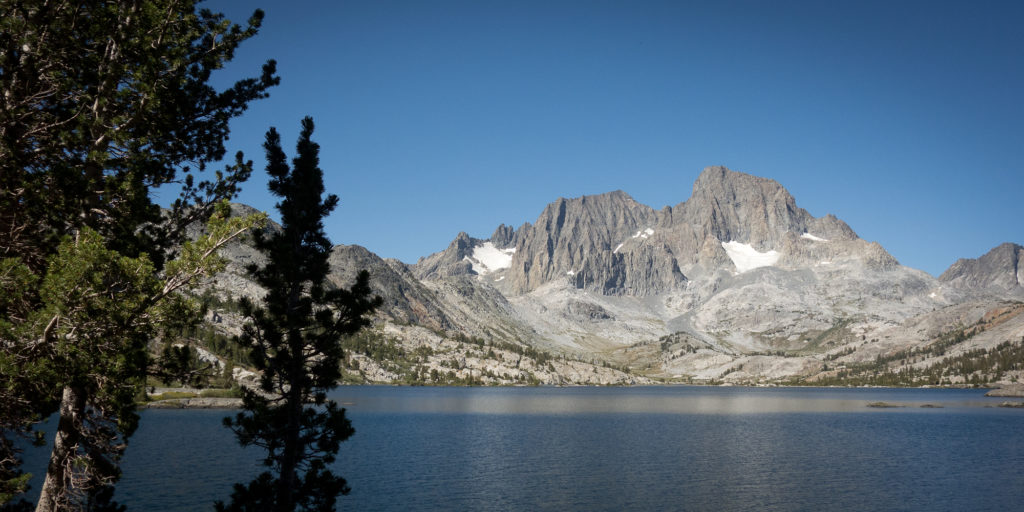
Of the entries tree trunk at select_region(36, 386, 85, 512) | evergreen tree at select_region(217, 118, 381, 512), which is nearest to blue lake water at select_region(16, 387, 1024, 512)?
evergreen tree at select_region(217, 118, 381, 512)

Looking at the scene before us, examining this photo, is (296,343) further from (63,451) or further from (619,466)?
(619,466)

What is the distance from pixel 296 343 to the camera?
3841 cm

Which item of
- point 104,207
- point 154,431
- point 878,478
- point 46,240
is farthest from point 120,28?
point 154,431

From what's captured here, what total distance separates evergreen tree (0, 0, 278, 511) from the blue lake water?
142ft

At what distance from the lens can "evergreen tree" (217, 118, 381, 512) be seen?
37750 mm

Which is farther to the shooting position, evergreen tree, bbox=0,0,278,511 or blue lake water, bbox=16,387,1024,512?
blue lake water, bbox=16,387,1024,512

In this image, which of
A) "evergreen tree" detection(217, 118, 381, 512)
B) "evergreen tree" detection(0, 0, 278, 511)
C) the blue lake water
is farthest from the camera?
the blue lake water

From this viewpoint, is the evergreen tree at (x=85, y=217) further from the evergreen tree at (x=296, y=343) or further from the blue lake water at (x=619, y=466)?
the blue lake water at (x=619, y=466)

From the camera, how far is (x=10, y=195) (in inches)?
857

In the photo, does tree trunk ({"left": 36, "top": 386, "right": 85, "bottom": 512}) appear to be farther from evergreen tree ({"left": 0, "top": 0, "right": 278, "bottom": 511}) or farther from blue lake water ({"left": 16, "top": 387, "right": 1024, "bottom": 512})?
blue lake water ({"left": 16, "top": 387, "right": 1024, "bottom": 512})

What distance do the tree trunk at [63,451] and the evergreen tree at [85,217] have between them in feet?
0.16

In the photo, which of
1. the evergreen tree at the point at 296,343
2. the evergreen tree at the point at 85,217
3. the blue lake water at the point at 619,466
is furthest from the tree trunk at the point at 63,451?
the blue lake water at the point at 619,466

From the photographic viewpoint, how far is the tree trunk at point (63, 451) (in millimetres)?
20953

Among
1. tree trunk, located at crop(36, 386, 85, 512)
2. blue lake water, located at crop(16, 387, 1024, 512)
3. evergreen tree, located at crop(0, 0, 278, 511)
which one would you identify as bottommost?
blue lake water, located at crop(16, 387, 1024, 512)
